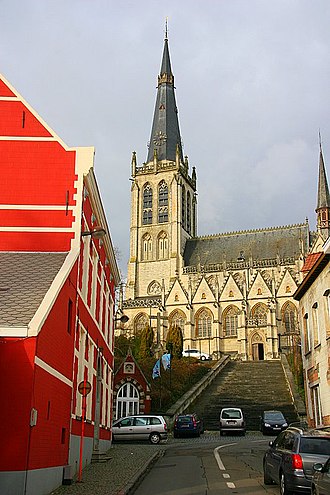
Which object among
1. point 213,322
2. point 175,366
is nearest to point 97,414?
point 175,366

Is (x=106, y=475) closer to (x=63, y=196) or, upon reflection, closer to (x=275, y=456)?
(x=275, y=456)

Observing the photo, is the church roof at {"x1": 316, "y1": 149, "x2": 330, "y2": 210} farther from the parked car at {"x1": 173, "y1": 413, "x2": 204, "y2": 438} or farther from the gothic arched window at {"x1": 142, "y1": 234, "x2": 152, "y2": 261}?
the parked car at {"x1": 173, "y1": 413, "x2": 204, "y2": 438}

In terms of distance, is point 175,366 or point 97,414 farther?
point 175,366

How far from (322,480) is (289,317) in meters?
66.5

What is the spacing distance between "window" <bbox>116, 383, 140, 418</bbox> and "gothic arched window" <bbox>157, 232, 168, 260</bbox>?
163ft

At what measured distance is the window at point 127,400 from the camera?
36.5 metres

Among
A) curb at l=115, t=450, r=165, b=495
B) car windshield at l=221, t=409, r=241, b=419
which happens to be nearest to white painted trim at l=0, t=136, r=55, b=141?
curb at l=115, t=450, r=165, b=495

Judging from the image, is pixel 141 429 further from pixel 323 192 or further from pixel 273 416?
pixel 323 192

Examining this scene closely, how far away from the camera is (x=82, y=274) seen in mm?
16734

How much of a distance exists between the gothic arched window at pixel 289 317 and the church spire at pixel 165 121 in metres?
30.6

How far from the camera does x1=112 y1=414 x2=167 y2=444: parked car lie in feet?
93.9

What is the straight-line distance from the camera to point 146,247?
287 ft

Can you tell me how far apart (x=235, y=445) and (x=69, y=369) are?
45.7 feet

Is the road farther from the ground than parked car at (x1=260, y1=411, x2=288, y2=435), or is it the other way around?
parked car at (x1=260, y1=411, x2=288, y2=435)
